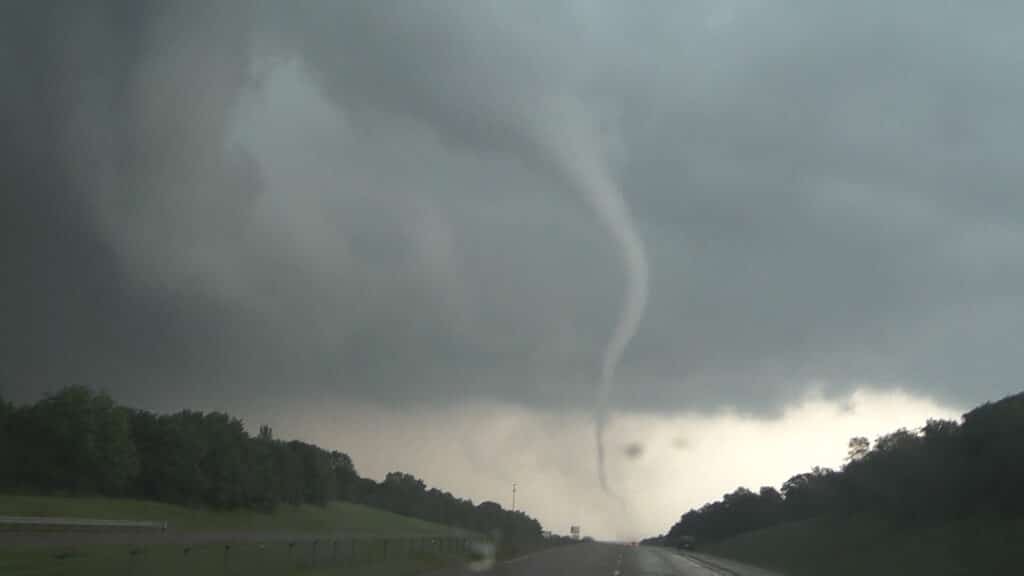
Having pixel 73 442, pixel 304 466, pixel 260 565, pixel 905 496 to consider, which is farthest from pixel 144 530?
pixel 304 466

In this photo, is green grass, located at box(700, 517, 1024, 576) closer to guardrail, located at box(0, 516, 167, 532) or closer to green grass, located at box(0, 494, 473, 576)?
green grass, located at box(0, 494, 473, 576)

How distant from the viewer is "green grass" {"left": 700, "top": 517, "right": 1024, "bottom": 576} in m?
48.2

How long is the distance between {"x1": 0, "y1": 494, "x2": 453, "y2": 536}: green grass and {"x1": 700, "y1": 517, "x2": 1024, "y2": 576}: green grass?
51048 mm

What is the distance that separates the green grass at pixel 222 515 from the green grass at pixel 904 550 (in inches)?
2010

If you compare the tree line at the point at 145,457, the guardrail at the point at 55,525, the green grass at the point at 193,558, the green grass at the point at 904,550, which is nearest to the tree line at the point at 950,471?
the green grass at the point at 904,550

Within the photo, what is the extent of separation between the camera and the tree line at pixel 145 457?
10319cm

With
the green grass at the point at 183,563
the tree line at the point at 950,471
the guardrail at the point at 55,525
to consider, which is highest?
the tree line at the point at 950,471

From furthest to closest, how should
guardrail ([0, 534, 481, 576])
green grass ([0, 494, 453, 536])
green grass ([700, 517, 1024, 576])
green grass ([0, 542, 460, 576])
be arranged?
green grass ([0, 494, 453, 536]), green grass ([700, 517, 1024, 576]), guardrail ([0, 534, 481, 576]), green grass ([0, 542, 460, 576])

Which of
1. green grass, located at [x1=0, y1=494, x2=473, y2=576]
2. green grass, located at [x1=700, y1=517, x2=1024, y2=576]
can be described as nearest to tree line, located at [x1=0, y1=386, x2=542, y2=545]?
green grass, located at [x1=0, y1=494, x2=473, y2=576]

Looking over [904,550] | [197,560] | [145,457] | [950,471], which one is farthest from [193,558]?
[145,457]

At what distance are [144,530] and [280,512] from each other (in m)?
63.0

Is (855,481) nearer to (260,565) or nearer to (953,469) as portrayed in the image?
(953,469)

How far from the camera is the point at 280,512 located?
139875 mm

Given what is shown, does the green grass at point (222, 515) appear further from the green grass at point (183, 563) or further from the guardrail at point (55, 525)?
the green grass at point (183, 563)
